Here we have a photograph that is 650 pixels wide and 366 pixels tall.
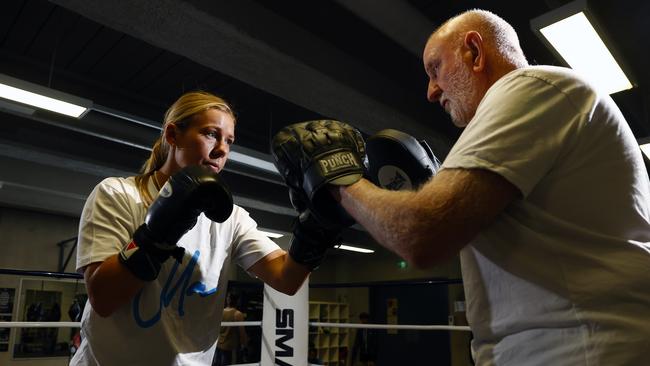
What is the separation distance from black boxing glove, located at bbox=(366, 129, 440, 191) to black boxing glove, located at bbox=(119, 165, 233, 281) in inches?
14.2

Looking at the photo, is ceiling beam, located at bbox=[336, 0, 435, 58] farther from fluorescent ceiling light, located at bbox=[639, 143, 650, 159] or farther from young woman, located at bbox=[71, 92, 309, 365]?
fluorescent ceiling light, located at bbox=[639, 143, 650, 159]

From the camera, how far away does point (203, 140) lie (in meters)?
1.25

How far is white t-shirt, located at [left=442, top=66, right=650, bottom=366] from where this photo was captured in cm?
64

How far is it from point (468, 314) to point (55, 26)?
350cm

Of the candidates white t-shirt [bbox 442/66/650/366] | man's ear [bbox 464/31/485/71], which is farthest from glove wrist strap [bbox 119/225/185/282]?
man's ear [bbox 464/31/485/71]

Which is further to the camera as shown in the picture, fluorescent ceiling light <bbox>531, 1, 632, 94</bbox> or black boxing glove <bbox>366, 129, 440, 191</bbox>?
fluorescent ceiling light <bbox>531, 1, 632, 94</bbox>

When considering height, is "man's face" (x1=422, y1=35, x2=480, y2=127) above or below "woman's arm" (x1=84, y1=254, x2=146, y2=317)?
above

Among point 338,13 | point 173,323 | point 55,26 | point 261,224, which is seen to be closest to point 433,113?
point 338,13

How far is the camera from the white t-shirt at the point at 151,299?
3.35 ft

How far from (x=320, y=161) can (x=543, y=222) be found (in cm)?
40

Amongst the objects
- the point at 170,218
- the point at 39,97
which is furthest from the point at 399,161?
the point at 39,97

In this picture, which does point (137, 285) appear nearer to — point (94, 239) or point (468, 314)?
point (94, 239)
